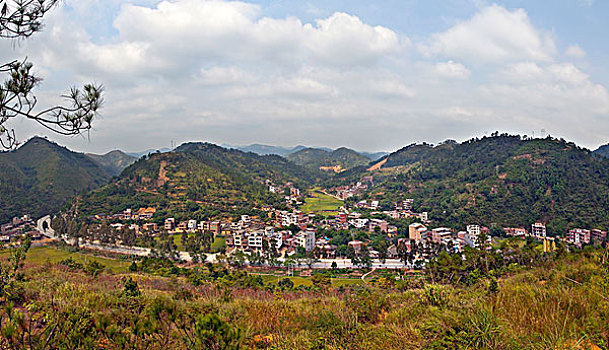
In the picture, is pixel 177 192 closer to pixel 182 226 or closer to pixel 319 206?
pixel 182 226

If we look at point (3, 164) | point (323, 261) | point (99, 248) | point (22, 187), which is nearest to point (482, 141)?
point (323, 261)

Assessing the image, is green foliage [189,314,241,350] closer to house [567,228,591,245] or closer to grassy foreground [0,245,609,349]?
grassy foreground [0,245,609,349]

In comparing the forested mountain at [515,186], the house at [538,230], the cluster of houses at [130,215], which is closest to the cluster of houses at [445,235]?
the forested mountain at [515,186]

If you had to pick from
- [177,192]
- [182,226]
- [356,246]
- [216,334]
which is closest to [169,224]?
[182,226]

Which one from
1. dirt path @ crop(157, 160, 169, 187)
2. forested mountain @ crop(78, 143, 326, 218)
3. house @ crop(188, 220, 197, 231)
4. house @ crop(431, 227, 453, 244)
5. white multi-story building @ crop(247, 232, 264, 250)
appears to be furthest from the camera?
dirt path @ crop(157, 160, 169, 187)

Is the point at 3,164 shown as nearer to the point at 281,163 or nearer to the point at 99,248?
the point at 99,248

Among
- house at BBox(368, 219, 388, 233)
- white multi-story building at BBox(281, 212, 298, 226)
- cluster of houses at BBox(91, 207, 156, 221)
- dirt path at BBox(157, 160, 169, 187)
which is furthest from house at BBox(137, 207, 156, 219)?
house at BBox(368, 219, 388, 233)
